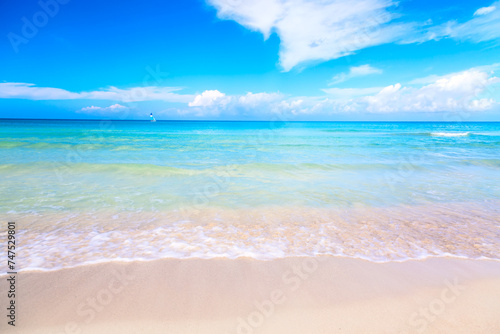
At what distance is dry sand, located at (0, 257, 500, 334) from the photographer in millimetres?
2693

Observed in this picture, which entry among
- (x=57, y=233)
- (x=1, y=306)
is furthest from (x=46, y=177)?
(x=1, y=306)

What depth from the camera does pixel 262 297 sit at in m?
3.14

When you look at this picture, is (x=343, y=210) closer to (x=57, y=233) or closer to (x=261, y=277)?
(x=261, y=277)

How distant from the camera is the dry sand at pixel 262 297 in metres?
2.69

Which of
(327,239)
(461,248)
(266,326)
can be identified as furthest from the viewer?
(327,239)

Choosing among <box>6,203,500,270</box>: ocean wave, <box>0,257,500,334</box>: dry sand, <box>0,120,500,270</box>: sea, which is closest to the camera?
<box>0,257,500,334</box>: dry sand

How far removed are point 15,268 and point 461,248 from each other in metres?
7.13

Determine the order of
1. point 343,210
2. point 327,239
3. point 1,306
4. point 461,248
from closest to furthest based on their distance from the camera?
1. point 1,306
2. point 461,248
3. point 327,239
4. point 343,210

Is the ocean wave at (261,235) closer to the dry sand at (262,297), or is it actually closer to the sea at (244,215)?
the sea at (244,215)

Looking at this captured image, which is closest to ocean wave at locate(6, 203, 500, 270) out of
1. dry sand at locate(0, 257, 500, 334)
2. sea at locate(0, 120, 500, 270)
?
sea at locate(0, 120, 500, 270)

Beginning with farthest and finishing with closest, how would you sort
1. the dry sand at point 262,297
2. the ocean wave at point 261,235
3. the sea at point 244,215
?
the sea at point 244,215
the ocean wave at point 261,235
the dry sand at point 262,297

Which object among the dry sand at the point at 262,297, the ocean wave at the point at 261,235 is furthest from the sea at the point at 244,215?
the dry sand at the point at 262,297

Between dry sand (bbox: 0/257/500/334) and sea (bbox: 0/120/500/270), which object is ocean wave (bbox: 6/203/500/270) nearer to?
sea (bbox: 0/120/500/270)

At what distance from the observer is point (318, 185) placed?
29.5 feet
